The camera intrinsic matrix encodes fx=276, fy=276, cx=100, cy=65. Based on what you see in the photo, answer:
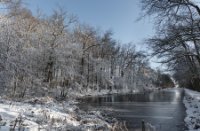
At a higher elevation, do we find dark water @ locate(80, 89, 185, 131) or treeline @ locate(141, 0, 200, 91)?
treeline @ locate(141, 0, 200, 91)

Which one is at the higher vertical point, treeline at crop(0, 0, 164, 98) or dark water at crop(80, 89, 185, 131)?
treeline at crop(0, 0, 164, 98)

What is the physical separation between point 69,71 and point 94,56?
1152 inches

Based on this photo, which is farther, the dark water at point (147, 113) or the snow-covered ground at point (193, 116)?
the dark water at point (147, 113)

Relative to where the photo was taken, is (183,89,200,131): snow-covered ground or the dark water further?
the dark water

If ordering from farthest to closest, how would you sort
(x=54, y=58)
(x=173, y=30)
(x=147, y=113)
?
(x=54, y=58) → (x=147, y=113) → (x=173, y=30)

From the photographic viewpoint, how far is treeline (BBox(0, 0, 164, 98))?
693 inches

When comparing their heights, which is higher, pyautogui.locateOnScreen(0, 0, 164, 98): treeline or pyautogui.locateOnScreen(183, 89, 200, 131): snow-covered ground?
pyautogui.locateOnScreen(0, 0, 164, 98): treeline

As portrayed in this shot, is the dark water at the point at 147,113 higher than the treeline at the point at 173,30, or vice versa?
the treeline at the point at 173,30

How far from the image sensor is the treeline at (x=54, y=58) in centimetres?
1759

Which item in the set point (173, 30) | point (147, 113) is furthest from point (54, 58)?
point (173, 30)

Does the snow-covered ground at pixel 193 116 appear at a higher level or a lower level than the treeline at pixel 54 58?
lower

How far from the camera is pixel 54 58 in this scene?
38094mm

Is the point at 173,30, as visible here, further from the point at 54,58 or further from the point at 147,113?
the point at 54,58

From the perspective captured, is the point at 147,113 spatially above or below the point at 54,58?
below
